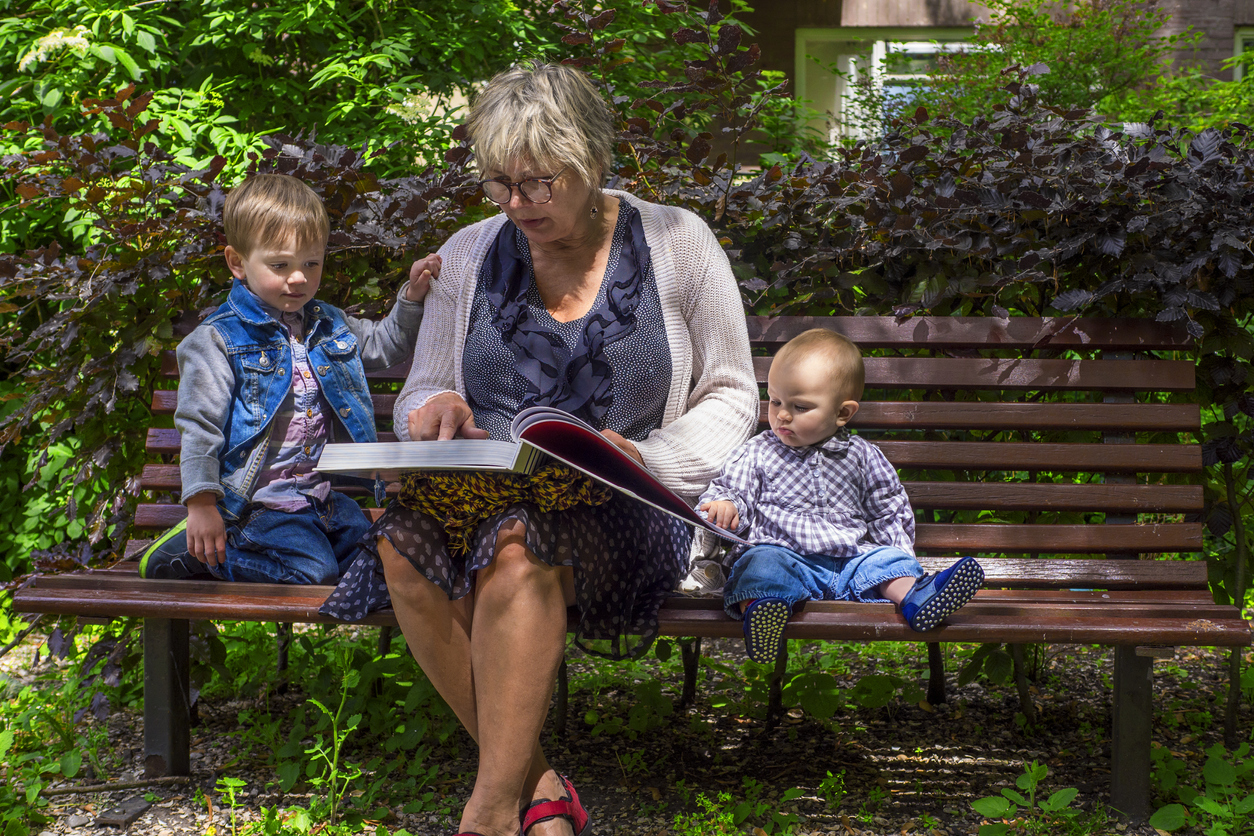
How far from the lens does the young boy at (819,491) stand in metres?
2.21

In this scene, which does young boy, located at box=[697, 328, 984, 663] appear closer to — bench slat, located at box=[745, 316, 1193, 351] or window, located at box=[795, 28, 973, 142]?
bench slat, located at box=[745, 316, 1193, 351]

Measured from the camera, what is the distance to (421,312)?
2498 mm

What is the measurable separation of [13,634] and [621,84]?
3445mm

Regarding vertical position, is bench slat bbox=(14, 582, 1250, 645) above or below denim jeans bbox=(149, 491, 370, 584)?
below

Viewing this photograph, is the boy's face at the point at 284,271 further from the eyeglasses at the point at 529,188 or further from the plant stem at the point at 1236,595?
the plant stem at the point at 1236,595

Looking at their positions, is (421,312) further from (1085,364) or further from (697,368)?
(1085,364)

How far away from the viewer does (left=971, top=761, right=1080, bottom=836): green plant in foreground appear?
6.59ft

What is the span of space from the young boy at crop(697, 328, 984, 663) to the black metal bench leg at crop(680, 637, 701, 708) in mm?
609

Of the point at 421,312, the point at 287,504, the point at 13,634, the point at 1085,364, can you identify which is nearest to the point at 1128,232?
the point at 1085,364

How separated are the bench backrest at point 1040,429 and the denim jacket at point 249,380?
410mm

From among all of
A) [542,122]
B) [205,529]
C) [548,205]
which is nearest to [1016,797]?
[548,205]

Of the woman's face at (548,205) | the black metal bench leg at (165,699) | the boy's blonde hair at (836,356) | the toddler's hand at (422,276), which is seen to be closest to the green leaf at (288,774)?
the black metal bench leg at (165,699)

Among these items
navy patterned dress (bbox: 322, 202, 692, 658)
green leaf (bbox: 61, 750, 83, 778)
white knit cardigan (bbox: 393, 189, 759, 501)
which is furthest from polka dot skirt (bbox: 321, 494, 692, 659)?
green leaf (bbox: 61, 750, 83, 778)

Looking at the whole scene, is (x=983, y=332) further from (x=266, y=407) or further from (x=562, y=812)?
(x=266, y=407)
